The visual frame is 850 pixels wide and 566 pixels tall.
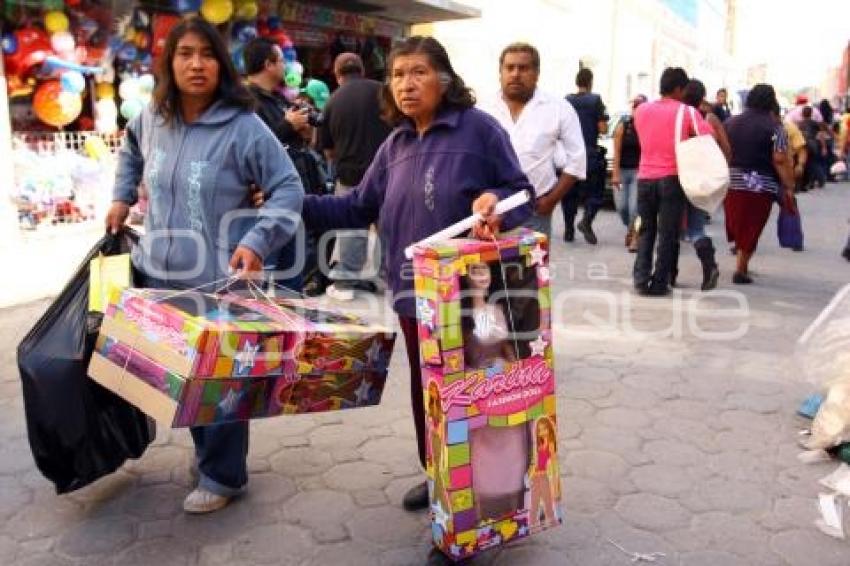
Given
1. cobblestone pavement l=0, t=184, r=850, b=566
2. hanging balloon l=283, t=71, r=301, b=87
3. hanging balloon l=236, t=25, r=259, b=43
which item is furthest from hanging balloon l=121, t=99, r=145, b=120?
cobblestone pavement l=0, t=184, r=850, b=566

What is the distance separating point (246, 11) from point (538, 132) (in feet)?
15.2

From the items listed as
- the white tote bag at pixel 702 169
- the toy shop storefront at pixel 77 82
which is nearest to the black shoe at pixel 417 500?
the white tote bag at pixel 702 169

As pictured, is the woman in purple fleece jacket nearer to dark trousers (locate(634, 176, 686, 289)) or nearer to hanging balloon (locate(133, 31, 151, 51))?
dark trousers (locate(634, 176, 686, 289))

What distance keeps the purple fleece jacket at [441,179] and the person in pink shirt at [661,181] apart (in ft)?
12.2

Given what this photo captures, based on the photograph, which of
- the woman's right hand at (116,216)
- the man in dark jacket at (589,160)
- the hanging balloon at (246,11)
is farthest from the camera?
the man in dark jacket at (589,160)

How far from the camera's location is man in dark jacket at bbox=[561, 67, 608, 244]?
27.0 feet

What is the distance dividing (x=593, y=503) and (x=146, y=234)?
73.7 inches

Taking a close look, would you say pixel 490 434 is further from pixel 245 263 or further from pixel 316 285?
pixel 316 285

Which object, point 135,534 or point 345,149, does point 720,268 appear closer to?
point 345,149

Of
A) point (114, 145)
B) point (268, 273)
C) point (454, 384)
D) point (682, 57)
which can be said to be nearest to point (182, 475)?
point (268, 273)

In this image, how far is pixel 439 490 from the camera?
2219mm

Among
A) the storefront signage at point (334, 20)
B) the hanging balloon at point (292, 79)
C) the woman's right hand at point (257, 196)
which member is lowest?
the woman's right hand at point (257, 196)

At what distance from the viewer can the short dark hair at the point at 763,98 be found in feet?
21.0

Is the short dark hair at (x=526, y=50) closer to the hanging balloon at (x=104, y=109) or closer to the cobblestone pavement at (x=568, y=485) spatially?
the cobblestone pavement at (x=568, y=485)
